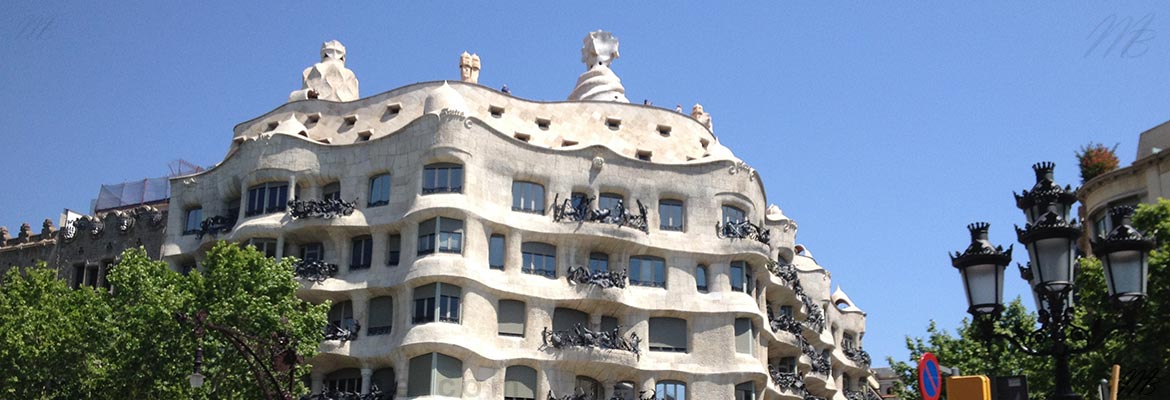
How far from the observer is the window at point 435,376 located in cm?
4559

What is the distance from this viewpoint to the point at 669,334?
168 ft

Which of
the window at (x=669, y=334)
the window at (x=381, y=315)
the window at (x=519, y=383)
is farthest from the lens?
the window at (x=669, y=334)

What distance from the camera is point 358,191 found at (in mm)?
50094

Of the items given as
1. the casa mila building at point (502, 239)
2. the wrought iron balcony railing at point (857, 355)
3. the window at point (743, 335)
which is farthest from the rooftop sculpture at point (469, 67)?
the wrought iron balcony railing at point (857, 355)

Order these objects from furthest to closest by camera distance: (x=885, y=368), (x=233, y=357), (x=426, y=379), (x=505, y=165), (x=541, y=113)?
1. (x=885, y=368)
2. (x=541, y=113)
3. (x=505, y=165)
4. (x=426, y=379)
5. (x=233, y=357)

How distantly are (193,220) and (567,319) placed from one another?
1600cm

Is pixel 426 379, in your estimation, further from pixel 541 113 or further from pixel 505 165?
pixel 541 113

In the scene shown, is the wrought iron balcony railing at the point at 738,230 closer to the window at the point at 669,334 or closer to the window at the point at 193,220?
the window at the point at 669,334

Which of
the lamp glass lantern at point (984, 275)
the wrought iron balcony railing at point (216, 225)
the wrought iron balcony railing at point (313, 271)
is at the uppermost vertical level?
the wrought iron balcony railing at point (216, 225)

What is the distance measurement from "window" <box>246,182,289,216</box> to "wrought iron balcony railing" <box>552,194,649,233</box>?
34.2ft

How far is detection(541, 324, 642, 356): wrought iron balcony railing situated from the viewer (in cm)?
4828

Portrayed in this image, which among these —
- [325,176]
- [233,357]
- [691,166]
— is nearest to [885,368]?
[691,166]

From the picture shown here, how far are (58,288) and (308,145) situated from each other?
1045cm

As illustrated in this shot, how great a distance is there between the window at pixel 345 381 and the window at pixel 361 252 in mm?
3913
